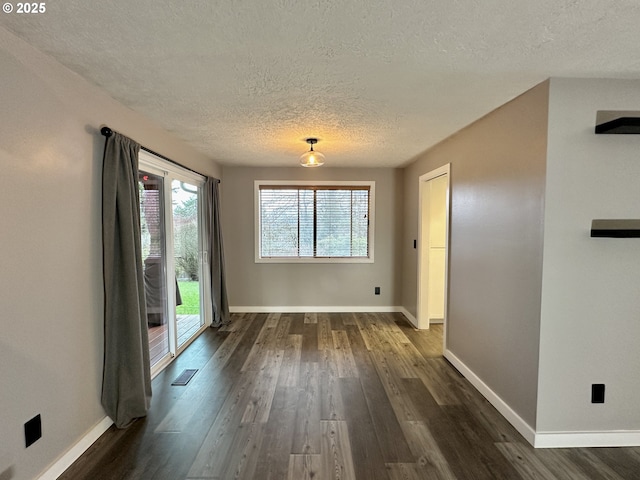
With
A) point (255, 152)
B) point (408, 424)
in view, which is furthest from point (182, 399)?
point (255, 152)

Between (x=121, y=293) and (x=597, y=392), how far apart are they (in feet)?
10.7

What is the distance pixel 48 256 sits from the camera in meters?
1.64

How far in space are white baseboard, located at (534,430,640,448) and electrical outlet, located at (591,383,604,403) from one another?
22 cm

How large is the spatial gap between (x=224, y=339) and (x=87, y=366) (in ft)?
6.26

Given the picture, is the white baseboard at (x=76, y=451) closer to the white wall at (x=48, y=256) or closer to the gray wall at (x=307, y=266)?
the white wall at (x=48, y=256)

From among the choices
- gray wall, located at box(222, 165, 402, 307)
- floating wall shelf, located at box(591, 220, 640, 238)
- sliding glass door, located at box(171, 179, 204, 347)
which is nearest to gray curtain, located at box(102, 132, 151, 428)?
sliding glass door, located at box(171, 179, 204, 347)

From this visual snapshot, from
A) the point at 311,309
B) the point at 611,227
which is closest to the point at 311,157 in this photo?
the point at 611,227

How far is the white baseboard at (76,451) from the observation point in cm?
164

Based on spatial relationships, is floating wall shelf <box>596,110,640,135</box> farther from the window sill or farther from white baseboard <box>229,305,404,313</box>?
white baseboard <box>229,305,404,313</box>

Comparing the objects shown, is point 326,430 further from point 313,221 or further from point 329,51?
point 313,221

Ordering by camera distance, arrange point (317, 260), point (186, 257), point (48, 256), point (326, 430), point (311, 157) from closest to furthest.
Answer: point (48, 256), point (326, 430), point (311, 157), point (186, 257), point (317, 260)

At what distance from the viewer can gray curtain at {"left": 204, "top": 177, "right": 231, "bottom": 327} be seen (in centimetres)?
401

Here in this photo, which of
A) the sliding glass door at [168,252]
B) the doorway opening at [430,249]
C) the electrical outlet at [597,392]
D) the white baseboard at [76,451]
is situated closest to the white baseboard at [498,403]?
the electrical outlet at [597,392]

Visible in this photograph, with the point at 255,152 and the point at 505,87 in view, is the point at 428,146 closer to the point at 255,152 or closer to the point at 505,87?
the point at 505,87
